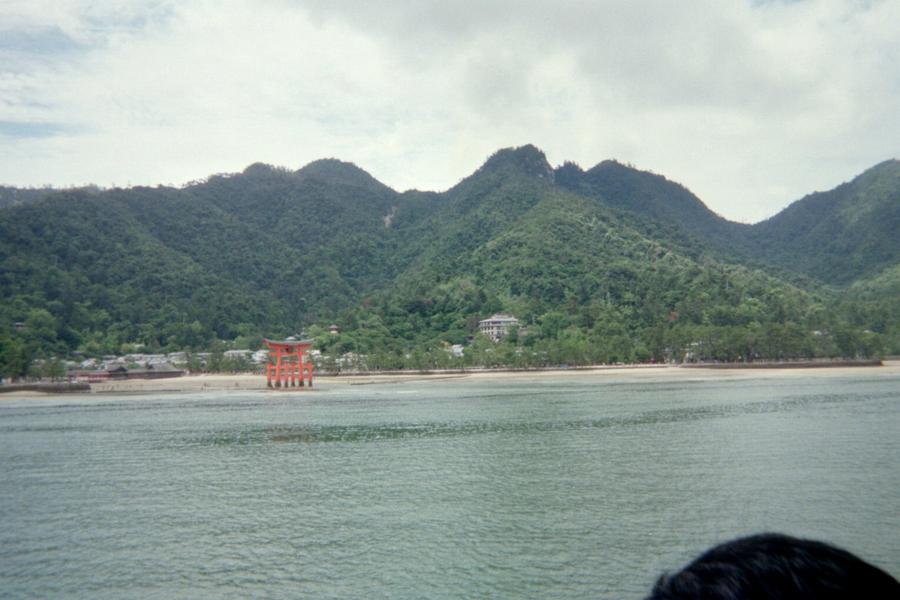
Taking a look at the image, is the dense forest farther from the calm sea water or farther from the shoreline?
the calm sea water

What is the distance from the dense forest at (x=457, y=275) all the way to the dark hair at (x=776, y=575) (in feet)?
239

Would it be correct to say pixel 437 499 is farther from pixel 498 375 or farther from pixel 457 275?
pixel 457 275

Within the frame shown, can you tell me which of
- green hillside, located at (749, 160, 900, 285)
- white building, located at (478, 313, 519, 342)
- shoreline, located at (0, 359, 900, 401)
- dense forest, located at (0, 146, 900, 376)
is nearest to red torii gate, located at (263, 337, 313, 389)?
shoreline, located at (0, 359, 900, 401)

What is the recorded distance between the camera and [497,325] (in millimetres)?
93500

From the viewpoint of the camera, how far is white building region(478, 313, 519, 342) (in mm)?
91406

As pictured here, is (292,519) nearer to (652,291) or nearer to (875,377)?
(875,377)

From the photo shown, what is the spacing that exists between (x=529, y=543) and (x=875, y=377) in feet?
169

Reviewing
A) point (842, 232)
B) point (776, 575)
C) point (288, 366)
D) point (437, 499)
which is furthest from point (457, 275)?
point (776, 575)

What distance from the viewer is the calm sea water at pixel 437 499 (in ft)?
39.0

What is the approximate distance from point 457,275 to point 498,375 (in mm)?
40645

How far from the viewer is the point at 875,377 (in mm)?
53938

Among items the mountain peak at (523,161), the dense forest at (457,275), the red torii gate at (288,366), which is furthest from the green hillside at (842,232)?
the red torii gate at (288,366)

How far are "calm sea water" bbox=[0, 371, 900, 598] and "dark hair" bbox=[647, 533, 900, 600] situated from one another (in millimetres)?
10163

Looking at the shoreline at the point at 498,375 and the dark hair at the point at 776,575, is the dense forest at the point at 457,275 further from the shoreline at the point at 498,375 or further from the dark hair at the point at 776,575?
the dark hair at the point at 776,575
